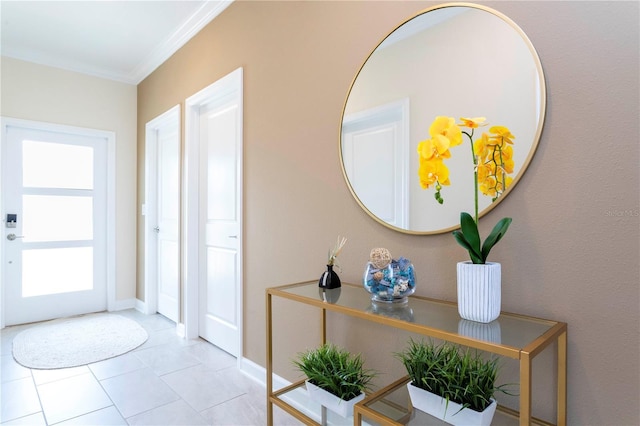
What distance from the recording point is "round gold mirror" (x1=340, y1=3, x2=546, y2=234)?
117 cm

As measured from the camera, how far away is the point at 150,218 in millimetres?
3920

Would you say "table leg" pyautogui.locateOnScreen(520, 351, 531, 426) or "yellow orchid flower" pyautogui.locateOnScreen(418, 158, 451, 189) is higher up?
"yellow orchid flower" pyautogui.locateOnScreen(418, 158, 451, 189)

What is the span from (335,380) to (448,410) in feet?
1.64

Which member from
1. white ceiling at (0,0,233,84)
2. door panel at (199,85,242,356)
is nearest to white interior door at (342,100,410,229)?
door panel at (199,85,242,356)

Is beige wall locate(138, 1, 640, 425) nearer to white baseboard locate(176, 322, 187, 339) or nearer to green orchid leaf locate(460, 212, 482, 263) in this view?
green orchid leaf locate(460, 212, 482, 263)

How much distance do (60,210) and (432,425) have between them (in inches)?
158

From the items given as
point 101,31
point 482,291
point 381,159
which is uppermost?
point 101,31

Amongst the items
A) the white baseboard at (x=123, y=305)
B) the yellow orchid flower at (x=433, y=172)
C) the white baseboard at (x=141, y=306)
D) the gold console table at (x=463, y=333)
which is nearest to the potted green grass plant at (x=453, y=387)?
the gold console table at (x=463, y=333)

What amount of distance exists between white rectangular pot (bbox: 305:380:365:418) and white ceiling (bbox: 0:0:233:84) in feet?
8.53

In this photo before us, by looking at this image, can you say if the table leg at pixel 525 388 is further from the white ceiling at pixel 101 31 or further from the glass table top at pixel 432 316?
the white ceiling at pixel 101 31

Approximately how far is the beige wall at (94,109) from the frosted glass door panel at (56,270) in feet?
1.03

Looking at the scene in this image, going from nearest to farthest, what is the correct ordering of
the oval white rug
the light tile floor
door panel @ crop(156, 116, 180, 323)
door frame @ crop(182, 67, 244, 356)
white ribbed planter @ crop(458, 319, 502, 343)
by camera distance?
white ribbed planter @ crop(458, 319, 502, 343)
the light tile floor
the oval white rug
door frame @ crop(182, 67, 244, 356)
door panel @ crop(156, 116, 180, 323)

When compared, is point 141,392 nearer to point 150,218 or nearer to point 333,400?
point 333,400

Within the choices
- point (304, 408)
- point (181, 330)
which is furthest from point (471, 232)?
point (181, 330)
